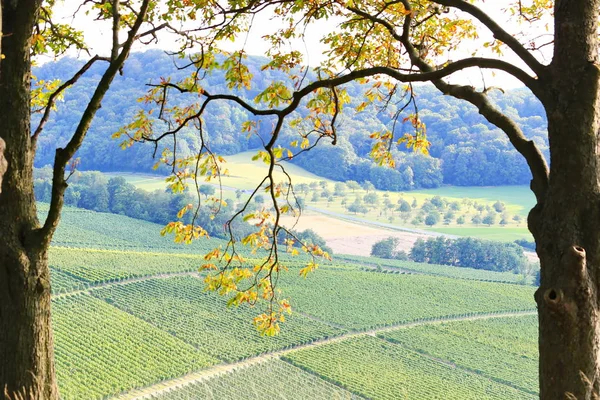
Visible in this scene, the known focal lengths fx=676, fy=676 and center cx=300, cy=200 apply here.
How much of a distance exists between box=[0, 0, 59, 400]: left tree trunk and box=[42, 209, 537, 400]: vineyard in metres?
17.9

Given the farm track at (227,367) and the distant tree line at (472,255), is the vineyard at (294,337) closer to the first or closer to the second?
the farm track at (227,367)

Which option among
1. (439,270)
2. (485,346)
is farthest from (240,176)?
(485,346)

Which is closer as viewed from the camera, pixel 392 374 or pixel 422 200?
pixel 392 374

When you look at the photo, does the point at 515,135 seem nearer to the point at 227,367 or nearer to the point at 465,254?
the point at 227,367

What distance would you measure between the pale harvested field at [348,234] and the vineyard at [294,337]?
23.0 m

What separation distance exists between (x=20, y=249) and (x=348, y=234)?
246ft

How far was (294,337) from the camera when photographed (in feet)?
107

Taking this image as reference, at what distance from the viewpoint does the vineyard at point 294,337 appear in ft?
86.7

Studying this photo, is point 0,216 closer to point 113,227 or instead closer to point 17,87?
point 17,87

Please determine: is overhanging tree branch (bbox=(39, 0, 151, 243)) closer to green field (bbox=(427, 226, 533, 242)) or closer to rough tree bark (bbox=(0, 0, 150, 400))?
rough tree bark (bbox=(0, 0, 150, 400))

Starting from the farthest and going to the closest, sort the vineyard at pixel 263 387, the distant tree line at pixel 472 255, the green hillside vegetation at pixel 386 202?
the green hillside vegetation at pixel 386 202 < the distant tree line at pixel 472 255 < the vineyard at pixel 263 387

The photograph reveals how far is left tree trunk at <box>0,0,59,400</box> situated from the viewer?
4387 millimetres

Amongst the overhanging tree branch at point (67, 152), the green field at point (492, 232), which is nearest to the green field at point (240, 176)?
the green field at point (492, 232)

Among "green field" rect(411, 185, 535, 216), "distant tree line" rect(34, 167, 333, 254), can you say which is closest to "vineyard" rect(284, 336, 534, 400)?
"distant tree line" rect(34, 167, 333, 254)
